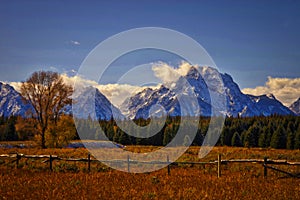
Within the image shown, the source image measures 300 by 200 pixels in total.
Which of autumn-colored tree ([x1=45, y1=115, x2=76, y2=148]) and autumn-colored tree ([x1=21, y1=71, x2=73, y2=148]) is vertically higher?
autumn-colored tree ([x1=21, y1=71, x2=73, y2=148])

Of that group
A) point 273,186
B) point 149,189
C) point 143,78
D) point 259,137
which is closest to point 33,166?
point 143,78

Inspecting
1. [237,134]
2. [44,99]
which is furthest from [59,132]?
[237,134]

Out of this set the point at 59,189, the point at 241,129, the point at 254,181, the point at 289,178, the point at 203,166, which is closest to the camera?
the point at 59,189

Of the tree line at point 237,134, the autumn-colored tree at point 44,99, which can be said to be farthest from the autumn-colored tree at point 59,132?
the tree line at point 237,134

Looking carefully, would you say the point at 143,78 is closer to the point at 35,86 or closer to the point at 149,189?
the point at 149,189

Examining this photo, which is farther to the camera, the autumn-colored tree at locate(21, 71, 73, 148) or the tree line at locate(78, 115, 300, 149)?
the tree line at locate(78, 115, 300, 149)

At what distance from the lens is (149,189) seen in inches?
679

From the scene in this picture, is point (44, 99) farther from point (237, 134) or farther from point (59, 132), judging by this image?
point (237, 134)

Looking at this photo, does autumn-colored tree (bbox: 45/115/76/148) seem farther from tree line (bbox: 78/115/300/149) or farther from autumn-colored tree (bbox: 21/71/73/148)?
tree line (bbox: 78/115/300/149)

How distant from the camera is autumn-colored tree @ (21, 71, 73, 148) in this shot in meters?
58.6

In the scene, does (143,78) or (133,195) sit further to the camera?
(143,78)

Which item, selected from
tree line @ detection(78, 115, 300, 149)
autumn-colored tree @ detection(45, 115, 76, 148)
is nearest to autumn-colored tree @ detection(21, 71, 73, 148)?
autumn-colored tree @ detection(45, 115, 76, 148)

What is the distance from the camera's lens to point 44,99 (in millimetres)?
58969

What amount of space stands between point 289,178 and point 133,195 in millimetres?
10879
